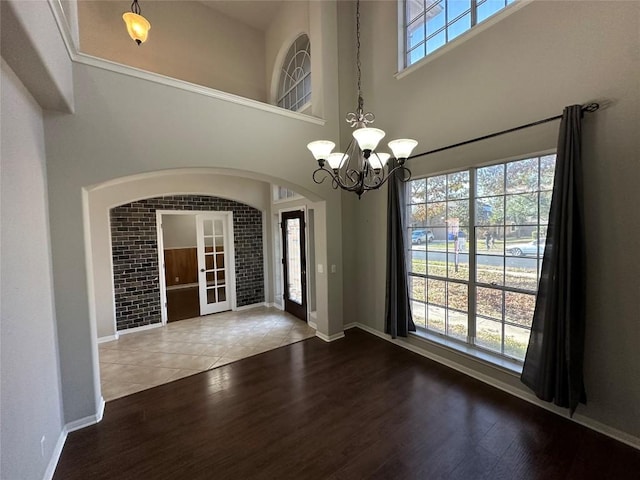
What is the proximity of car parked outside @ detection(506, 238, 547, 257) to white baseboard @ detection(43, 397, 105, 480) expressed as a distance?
4202mm

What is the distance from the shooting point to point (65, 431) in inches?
92.8

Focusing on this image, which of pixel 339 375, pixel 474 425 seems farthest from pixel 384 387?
pixel 474 425

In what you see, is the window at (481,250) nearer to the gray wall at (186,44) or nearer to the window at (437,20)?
the window at (437,20)

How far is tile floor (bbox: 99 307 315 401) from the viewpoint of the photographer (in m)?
3.29

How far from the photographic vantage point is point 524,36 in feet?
8.32

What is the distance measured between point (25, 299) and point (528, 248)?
13.2ft

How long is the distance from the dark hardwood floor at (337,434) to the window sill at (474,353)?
0.25 metres

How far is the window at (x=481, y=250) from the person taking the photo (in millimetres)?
2641

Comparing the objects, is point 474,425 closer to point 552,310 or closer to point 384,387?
point 384,387

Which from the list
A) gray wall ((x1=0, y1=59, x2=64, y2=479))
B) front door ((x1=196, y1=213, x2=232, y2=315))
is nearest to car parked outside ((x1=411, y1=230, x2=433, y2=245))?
gray wall ((x1=0, y1=59, x2=64, y2=479))

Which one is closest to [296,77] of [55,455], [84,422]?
[84,422]

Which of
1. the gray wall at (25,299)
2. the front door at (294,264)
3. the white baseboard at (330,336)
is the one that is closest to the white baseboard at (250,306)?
the front door at (294,264)

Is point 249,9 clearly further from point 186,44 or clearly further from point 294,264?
point 294,264

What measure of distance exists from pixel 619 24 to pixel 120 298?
6722 millimetres
